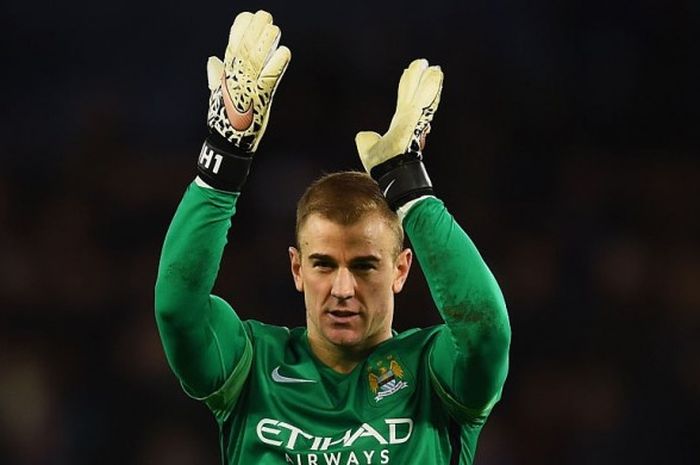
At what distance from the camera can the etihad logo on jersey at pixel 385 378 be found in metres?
3.31

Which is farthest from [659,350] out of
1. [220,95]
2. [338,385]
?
[220,95]

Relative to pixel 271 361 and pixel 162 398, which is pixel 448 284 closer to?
pixel 271 361

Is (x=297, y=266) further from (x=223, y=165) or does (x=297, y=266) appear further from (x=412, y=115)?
(x=412, y=115)

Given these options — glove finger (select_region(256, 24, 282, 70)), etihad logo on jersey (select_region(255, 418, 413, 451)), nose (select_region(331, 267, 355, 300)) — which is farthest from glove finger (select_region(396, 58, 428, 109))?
etihad logo on jersey (select_region(255, 418, 413, 451))

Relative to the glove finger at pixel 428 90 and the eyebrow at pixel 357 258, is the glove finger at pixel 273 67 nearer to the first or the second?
the glove finger at pixel 428 90

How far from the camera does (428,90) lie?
3203 millimetres

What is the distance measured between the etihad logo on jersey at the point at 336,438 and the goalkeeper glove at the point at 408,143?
0.59 m

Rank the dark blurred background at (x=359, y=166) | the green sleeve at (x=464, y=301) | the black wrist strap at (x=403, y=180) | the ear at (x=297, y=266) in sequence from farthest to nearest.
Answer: the dark blurred background at (x=359, y=166), the ear at (x=297, y=266), the black wrist strap at (x=403, y=180), the green sleeve at (x=464, y=301)

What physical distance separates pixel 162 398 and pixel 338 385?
7.81 feet

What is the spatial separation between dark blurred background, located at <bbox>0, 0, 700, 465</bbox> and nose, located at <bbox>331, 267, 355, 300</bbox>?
2399mm

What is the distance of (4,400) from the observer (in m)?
5.55

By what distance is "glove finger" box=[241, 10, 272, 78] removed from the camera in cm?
307

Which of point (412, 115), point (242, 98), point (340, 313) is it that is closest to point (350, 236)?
point (340, 313)

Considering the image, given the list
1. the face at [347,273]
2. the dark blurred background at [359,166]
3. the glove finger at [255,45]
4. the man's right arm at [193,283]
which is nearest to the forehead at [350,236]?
the face at [347,273]
